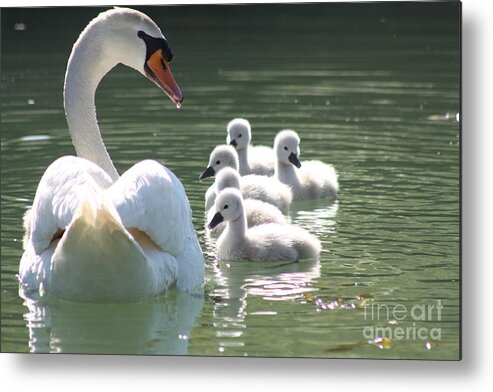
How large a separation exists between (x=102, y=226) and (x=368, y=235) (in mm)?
2471

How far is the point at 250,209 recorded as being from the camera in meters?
8.92

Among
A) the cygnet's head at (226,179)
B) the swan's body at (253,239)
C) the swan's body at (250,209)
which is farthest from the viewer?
the cygnet's head at (226,179)

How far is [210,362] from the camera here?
7.14 m

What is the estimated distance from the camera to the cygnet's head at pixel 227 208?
849cm

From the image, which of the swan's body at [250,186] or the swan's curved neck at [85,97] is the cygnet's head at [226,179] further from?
the swan's curved neck at [85,97]

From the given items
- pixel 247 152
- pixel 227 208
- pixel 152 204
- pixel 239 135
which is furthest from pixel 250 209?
pixel 152 204

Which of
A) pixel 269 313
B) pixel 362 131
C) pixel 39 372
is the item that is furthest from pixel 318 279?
pixel 362 131

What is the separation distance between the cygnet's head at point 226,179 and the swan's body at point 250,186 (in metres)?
0.09

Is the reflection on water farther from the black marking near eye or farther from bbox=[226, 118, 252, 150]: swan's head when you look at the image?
bbox=[226, 118, 252, 150]: swan's head

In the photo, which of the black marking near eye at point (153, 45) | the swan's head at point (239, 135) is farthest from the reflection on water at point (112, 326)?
the swan's head at point (239, 135)

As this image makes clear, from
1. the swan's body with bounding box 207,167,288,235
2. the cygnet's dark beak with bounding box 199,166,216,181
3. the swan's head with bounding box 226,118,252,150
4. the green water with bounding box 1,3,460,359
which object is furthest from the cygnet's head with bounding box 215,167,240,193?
the swan's head with bounding box 226,118,252,150

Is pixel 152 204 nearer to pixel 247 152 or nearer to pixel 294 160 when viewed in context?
pixel 294 160

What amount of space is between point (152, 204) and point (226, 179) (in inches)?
83.2

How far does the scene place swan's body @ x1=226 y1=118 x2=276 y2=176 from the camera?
10414mm
